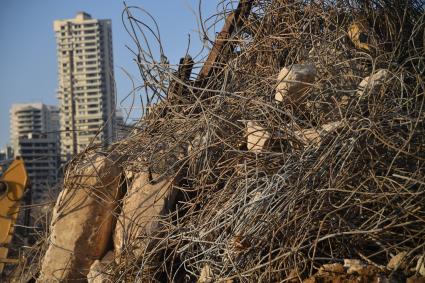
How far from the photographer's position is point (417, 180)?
3994mm

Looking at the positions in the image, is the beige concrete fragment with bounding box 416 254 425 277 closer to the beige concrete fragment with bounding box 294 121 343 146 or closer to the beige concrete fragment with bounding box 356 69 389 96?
the beige concrete fragment with bounding box 294 121 343 146

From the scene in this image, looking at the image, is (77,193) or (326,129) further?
(77,193)

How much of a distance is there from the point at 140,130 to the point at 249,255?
2.03 meters

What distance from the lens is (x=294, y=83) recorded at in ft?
16.1

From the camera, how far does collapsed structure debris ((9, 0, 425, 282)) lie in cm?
409

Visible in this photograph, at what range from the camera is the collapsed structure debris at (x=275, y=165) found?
4.09 metres

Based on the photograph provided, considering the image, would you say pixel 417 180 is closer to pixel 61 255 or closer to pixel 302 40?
pixel 302 40

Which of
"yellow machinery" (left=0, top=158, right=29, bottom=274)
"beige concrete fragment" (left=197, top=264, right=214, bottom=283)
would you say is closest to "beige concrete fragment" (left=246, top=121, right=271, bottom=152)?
"beige concrete fragment" (left=197, top=264, right=214, bottom=283)

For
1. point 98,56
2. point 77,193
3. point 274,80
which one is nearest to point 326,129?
point 274,80

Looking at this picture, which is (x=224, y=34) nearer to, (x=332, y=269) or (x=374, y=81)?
(x=374, y=81)

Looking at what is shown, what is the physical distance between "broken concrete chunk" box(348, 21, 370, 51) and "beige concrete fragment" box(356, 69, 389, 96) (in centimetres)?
84

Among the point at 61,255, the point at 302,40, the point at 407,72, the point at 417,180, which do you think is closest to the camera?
the point at 417,180

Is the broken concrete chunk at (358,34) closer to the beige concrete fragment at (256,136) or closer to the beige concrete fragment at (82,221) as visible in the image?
the beige concrete fragment at (256,136)

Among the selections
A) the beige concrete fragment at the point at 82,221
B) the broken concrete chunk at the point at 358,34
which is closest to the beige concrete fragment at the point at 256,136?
the beige concrete fragment at the point at 82,221
